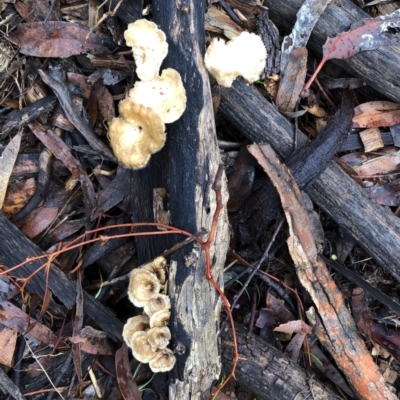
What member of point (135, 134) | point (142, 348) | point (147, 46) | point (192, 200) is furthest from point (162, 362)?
point (147, 46)

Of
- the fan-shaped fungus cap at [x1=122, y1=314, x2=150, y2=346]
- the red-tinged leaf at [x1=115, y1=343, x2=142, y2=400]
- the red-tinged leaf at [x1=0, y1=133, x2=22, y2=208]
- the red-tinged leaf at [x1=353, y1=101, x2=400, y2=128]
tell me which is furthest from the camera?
the red-tinged leaf at [x1=353, y1=101, x2=400, y2=128]

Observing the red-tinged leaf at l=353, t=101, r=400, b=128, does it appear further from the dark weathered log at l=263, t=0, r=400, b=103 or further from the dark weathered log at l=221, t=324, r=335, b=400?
the dark weathered log at l=221, t=324, r=335, b=400

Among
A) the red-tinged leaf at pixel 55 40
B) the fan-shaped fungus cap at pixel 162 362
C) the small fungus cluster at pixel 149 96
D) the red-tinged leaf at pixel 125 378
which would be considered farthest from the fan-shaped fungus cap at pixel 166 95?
the red-tinged leaf at pixel 125 378

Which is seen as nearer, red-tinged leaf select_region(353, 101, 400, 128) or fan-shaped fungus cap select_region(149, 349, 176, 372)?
fan-shaped fungus cap select_region(149, 349, 176, 372)

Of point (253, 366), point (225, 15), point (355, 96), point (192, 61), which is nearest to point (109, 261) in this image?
point (253, 366)

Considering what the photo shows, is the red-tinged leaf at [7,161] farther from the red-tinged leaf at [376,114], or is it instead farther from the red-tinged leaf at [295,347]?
the red-tinged leaf at [376,114]

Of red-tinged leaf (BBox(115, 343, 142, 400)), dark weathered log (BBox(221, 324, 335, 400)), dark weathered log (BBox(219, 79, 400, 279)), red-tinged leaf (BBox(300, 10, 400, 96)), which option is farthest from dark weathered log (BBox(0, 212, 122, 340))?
red-tinged leaf (BBox(300, 10, 400, 96))

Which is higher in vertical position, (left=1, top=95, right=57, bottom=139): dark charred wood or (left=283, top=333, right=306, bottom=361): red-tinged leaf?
(left=1, top=95, right=57, bottom=139): dark charred wood

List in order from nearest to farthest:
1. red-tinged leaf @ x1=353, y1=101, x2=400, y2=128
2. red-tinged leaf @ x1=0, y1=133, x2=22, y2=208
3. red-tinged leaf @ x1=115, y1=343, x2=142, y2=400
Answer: red-tinged leaf @ x1=115, y1=343, x2=142, y2=400, red-tinged leaf @ x1=0, y1=133, x2=22, y2=208, red-tinged leaf @ x1=353, y1=101, x2=400, y2=128

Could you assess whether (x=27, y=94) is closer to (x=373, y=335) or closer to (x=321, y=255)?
(x=321, y=255)
